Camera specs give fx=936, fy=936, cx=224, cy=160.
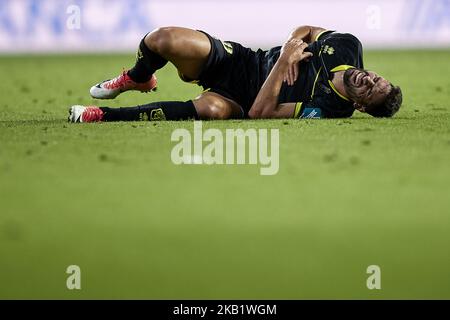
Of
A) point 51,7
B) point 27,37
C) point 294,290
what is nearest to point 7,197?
point 294,290

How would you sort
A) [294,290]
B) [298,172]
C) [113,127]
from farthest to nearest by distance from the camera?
[113,127]
[298,172]
[294,290]

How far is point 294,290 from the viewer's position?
395 centimetres

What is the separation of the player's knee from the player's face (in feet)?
5.05

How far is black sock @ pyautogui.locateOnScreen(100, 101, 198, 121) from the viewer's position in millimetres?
8273

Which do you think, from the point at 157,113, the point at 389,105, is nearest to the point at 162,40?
the point at 157,113

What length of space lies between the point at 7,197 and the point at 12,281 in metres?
1.37

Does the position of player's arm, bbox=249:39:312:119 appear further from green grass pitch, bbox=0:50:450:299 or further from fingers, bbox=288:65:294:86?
green grass pitch, bbox=0:50:450:299

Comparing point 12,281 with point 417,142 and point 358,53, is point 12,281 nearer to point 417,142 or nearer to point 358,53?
point 417,142

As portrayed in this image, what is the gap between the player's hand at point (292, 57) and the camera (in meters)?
8.25

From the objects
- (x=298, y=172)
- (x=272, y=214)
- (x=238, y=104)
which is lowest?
(x=272, y=214)

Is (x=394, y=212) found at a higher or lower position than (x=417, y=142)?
lower
